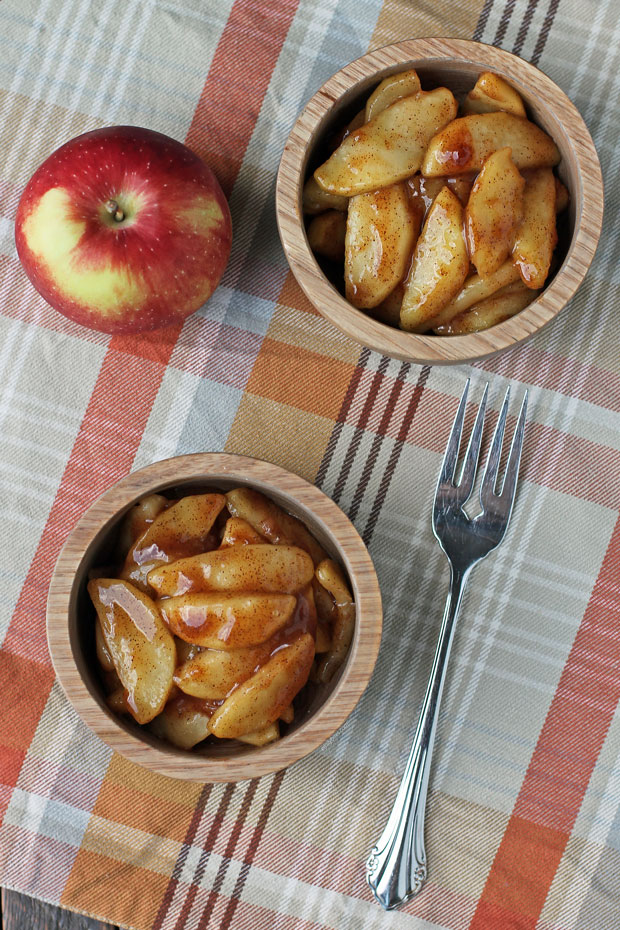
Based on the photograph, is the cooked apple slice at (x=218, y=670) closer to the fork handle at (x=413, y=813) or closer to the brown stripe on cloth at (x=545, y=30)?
the fork handle at (x=413, y=813)

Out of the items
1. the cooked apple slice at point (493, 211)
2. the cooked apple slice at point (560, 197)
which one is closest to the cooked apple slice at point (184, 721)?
the cooked apple slice at point (493, 211)

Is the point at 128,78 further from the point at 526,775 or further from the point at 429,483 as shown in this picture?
the point at 526,775

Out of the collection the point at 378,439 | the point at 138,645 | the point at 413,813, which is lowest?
the point at 413,813

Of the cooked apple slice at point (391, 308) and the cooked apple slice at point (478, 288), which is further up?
the cooked apple slice at point (478, 288)

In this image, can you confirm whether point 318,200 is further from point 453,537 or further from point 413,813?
point 413,813

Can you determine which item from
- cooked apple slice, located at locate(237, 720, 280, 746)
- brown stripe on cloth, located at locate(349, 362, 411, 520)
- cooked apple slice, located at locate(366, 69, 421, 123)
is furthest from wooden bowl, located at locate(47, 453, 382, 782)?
cooked apple slice, located at locate(366, 69, 421, 123)

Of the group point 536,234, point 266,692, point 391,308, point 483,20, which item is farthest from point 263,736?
point 483,20

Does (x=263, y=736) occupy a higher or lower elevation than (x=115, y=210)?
lower
